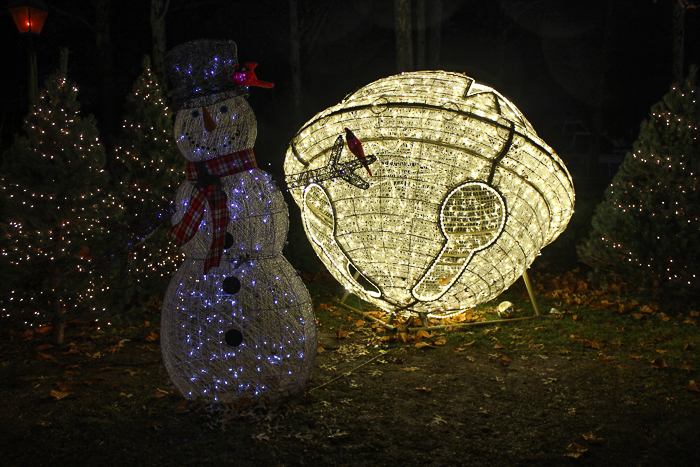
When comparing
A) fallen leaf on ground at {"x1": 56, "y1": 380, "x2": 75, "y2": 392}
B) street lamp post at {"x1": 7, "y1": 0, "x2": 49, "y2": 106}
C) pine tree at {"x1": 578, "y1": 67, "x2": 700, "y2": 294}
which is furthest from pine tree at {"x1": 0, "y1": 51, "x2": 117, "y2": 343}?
pine tree at {"x1": 578, "y1": 67, "x2": 700, "y2": 294}

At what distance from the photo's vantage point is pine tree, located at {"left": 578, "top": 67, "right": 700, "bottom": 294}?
668 centimetres

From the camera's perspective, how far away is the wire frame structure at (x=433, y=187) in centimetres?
490

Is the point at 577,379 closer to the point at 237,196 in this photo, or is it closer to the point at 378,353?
the point at 378,353

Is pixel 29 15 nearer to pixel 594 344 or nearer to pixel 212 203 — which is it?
pixel 212 203

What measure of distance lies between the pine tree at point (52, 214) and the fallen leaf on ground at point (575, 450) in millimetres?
5058

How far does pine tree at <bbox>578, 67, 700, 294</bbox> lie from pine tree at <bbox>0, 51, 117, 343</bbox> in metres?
6.69

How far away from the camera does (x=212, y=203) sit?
3.82 meters

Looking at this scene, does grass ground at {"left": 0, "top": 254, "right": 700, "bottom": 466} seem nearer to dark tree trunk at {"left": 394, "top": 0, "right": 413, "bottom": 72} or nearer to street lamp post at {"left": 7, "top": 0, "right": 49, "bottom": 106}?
street lamp post at {"left": 7, "top": 0, "right": 49, "bottom": 106}

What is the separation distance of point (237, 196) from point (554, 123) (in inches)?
894

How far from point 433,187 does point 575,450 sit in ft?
8.18

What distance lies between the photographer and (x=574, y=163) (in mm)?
30250

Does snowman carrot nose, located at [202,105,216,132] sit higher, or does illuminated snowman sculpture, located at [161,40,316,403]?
snowman carrot nose, located at [202,105,216,132]

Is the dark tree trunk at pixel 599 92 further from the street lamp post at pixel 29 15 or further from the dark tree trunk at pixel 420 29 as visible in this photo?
the street lamp post at pixel 29 15

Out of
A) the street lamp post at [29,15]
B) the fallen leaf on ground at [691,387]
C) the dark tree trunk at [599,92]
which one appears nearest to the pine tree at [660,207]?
the fallen leaf on ground at [691,387]
